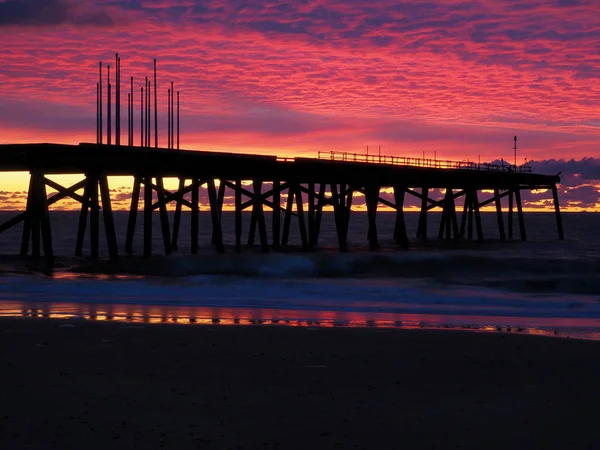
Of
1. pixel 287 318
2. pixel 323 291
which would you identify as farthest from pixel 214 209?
pixel 287 318

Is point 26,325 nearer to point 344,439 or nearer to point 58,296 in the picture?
point 58,296

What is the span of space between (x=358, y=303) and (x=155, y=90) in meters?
26.8

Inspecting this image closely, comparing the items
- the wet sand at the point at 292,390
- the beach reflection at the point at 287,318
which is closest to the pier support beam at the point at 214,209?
the beach reflection at the point at 287,318

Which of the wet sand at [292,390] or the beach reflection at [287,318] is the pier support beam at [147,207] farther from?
the wet sand at [292,390]

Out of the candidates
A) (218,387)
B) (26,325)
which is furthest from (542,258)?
(218,387)

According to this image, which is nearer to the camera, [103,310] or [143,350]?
[143,350]

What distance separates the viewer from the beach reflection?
15.4 metres

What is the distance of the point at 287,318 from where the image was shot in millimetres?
16734

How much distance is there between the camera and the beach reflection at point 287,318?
15.4 m

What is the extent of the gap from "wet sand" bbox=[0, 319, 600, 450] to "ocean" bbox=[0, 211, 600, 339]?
276 cm

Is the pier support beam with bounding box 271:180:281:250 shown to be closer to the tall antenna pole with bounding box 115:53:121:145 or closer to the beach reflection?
the tall antenna pole with bounding box 115:53:121:145

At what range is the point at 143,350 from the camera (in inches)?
472

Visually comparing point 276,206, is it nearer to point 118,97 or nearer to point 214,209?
point 214,209

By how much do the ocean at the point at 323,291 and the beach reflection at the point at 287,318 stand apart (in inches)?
0.9
